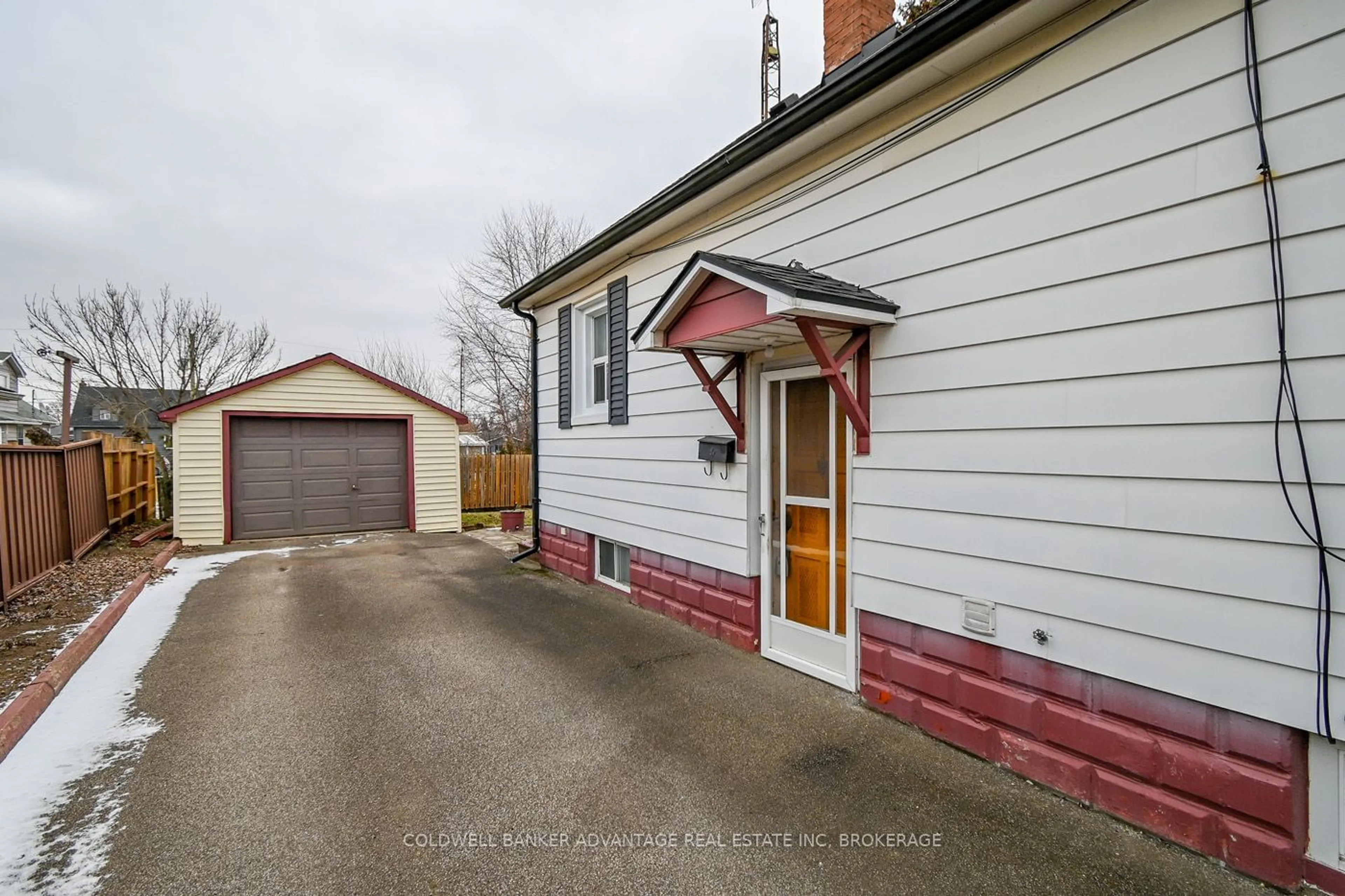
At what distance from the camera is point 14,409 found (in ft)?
72.5

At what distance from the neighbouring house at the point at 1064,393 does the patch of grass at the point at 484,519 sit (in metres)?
8.77

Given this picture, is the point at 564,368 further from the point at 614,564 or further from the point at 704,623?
the point at 704,623

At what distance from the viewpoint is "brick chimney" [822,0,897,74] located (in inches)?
163

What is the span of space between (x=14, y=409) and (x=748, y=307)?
32.5 metres

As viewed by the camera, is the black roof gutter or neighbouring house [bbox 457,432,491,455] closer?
the black roof gutter

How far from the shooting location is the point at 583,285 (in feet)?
21.0

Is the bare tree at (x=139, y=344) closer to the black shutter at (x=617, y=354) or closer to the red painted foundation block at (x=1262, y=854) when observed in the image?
the black shutter at (x=617, y=354)

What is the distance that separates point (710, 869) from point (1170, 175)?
3.06 meters

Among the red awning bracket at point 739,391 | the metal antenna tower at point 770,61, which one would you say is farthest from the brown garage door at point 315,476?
the red awning bracket at point 739,391

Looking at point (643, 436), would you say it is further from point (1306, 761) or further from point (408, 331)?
point (408, 331)

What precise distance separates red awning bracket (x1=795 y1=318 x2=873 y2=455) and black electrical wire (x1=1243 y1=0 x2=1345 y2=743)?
158 cm

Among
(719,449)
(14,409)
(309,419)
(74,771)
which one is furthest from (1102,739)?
(14,409)

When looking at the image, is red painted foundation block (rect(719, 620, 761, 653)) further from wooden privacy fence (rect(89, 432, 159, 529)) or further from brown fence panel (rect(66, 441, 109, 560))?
wooden privacy fence (rect(89, 432, 159, 529))

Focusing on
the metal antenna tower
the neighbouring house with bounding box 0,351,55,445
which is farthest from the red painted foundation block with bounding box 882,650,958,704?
the neighbouring house with bounding box 0,351,55,445
